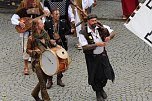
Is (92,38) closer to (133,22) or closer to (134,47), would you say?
(133,22)

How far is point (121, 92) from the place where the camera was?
27.2 ft

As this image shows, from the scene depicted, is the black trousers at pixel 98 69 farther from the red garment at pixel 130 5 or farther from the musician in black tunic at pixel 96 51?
the red garment at pixel 130 5

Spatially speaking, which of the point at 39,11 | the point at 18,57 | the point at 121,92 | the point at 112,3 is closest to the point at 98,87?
the point at 121,92

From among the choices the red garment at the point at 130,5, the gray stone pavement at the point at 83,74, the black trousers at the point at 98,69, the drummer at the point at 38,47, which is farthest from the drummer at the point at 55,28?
the red garment at the point at 130,5

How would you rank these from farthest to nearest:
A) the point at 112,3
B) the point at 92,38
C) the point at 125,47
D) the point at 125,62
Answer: the point at 112,3
the point at 125,47
the point at 125,62
the point at 92,38

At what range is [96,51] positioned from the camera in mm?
7621

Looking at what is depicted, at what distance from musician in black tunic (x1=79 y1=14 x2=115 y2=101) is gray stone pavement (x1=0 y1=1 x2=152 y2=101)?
1.54 ft

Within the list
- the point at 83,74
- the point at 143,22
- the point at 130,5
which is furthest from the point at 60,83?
the point at 130,5

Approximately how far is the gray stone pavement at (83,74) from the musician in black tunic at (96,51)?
47 cm

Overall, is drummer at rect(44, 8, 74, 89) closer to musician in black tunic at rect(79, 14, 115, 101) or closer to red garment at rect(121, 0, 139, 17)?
musician in black tunic at rect(79, 14, 115, 101)

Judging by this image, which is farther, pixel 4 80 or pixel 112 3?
pixel 112 3

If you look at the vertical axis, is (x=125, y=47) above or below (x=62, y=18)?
below

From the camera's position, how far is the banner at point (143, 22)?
6482mm

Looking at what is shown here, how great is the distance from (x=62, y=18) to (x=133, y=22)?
310cm
